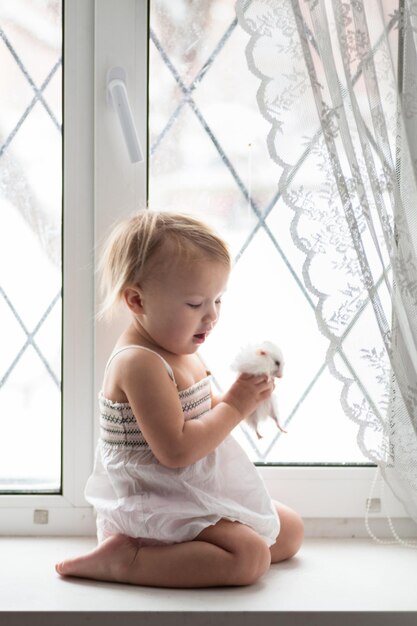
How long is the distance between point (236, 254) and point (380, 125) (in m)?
0.38

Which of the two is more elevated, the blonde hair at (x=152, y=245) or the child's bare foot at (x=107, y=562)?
the blonde hair at (x=152, y=245)

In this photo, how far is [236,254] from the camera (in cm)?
163

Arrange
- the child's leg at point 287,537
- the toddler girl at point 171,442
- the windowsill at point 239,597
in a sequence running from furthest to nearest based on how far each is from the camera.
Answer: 1. the child's leg at point 287,537
2. the toddler girl at point 171,442
3. the windowsill at point 239,597

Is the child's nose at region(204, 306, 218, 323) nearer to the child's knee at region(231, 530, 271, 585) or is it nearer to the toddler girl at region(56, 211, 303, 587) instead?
the toddler girl at region(56, 211, 303, 587)

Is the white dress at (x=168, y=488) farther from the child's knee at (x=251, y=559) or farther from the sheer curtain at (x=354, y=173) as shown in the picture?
the sheer curtain at (x=354, y=173)

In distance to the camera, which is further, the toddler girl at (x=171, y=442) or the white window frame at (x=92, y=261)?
the white window frame at (x=92, y=261)

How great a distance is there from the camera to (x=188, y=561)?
54.2 inches

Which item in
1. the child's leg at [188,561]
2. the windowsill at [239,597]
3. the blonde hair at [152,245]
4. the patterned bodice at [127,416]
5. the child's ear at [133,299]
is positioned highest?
the blonde hair at [152,245]

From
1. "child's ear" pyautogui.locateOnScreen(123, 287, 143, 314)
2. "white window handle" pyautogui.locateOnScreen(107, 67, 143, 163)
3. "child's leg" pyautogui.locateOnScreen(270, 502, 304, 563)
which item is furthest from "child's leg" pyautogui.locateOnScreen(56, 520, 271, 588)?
"white window handle" pyautogui.locateOnScreen(107, 67, 143, 163)

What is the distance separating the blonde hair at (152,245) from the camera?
145cm

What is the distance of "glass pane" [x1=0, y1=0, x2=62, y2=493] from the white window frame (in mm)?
34

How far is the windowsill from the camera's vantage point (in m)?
1.29

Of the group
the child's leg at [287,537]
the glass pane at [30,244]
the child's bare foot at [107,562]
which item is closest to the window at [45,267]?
the glass pane at [30,244]

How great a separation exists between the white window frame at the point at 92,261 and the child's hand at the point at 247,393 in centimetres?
20
